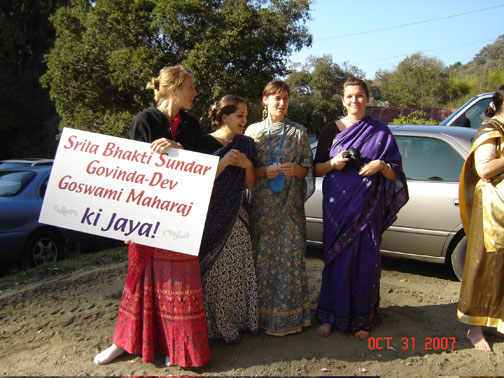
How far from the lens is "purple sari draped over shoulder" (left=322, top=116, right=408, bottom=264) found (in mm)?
3066

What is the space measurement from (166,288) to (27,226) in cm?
328

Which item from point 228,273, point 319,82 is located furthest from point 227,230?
point 319,82

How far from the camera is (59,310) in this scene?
3.66 meters

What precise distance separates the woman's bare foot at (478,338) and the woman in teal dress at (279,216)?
1241mm

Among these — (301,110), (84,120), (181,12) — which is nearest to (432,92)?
(301,110)

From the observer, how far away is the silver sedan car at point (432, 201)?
4.20 metres

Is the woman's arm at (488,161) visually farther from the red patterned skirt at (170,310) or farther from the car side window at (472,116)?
the car side window at (472,116)

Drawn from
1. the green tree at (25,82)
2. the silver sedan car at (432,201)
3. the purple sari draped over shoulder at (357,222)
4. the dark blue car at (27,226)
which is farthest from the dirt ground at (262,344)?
the green tree at (25,82)

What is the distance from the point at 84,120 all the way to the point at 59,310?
13685mm

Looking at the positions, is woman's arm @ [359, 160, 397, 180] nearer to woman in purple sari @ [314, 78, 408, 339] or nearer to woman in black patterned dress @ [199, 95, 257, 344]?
woman in purple sari @ [314, 78, 408, 339]

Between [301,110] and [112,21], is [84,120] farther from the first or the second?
[301,110]

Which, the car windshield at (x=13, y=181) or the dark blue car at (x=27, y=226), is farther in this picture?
the car windshield at (x=13, y=181)
